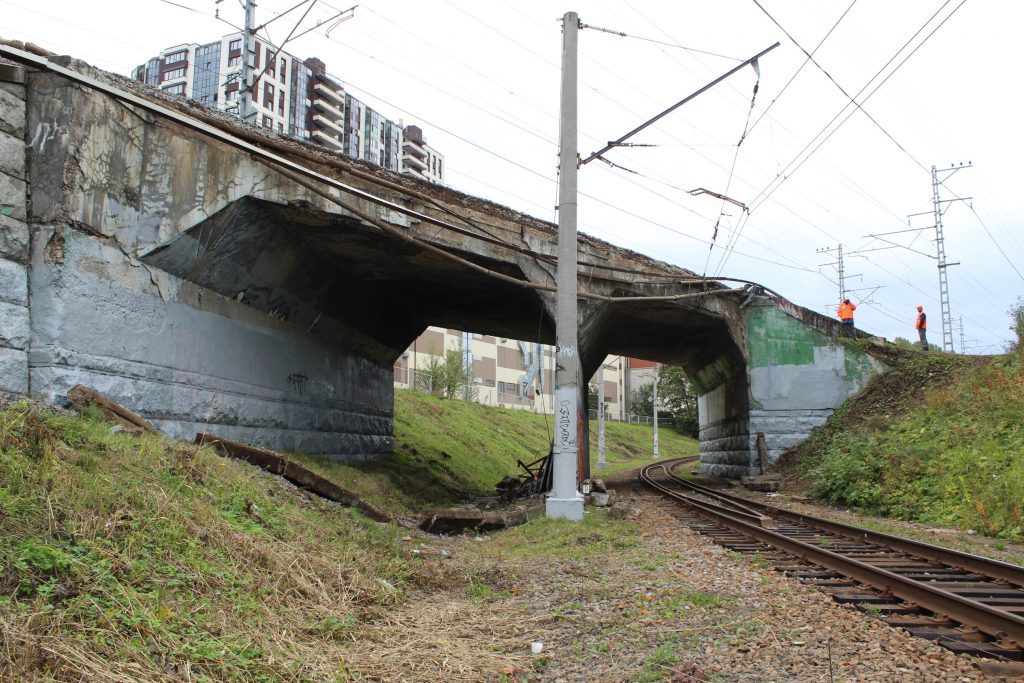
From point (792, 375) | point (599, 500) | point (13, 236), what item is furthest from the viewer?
point (792, 375)

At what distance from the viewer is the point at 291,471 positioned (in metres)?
10.3

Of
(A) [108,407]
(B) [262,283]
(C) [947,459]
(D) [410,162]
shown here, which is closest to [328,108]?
(D) [410,162]

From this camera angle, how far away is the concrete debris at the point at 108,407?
311 inches

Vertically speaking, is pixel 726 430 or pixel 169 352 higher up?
pixel 169 352

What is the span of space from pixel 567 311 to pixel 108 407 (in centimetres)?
704

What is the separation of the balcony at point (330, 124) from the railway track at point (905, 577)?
83418 millimetres

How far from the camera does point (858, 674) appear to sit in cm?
423

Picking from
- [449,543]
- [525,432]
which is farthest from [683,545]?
[525,432]

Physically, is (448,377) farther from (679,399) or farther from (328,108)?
(328,108)

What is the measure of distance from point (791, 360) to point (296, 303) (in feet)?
43.6

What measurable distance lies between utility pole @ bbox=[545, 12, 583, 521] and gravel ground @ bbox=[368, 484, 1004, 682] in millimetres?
3808

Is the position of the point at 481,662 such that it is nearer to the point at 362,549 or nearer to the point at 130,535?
the point at 130,535

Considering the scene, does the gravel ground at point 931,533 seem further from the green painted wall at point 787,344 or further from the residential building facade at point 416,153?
Result: the residential building facade at point 416,153

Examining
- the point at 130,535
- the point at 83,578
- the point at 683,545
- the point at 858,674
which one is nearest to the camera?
the point at 858,674
